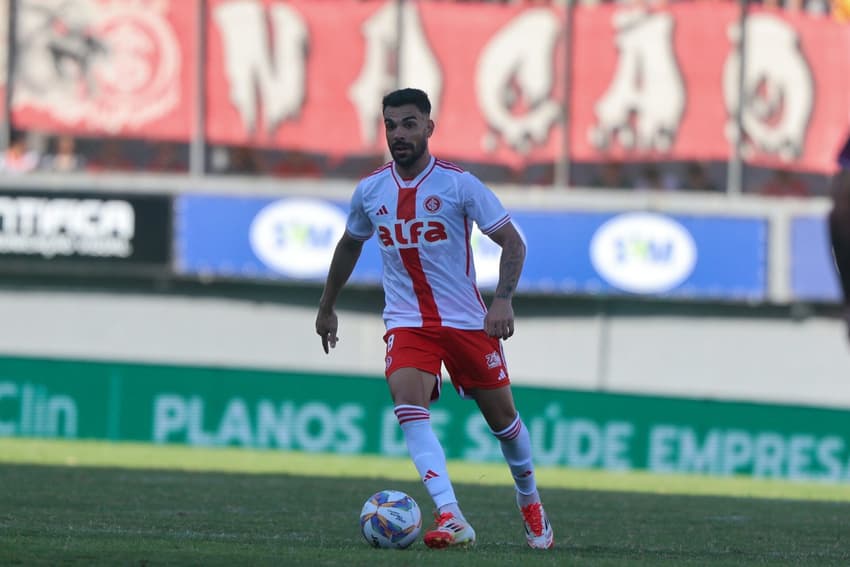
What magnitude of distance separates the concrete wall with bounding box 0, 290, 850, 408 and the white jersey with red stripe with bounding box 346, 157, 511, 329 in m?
20.8

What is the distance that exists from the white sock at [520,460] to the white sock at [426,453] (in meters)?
0.50

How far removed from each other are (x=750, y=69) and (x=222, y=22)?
9131mm

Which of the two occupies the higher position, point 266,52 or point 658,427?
point 266,52

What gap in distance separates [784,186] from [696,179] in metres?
1.59

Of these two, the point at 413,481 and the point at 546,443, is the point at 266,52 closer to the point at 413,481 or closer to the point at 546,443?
the point at 546,443

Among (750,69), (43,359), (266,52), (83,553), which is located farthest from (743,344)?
(83,553)

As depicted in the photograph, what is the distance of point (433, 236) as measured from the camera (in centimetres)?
923

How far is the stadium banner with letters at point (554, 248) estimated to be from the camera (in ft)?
95.6

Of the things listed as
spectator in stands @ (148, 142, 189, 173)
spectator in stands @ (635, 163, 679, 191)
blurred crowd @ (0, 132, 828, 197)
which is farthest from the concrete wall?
spectator in stands @ (148, 142, 189, 173)

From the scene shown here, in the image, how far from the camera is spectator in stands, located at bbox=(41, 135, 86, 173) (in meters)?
30.5

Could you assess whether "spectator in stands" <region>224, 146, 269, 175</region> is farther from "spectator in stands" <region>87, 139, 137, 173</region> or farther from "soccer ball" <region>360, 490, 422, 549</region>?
"soccer ball" <region>360, 490, 422, 549</region>

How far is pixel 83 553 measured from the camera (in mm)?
7941

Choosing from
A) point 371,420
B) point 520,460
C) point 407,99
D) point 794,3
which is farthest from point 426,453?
point 794,3

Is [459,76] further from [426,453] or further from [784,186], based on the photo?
[426,453]
